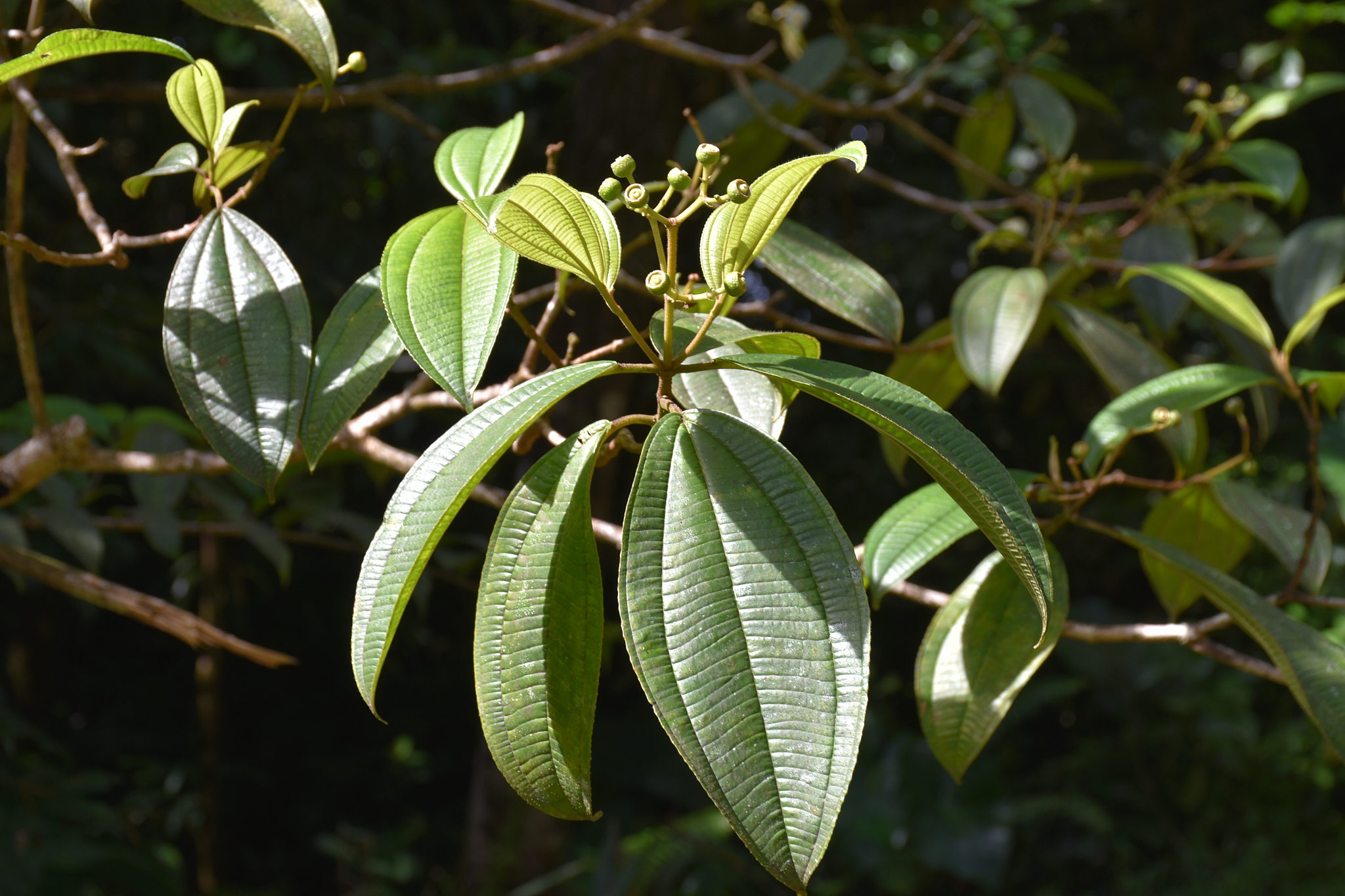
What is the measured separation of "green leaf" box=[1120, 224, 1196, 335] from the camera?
1111 millimetres

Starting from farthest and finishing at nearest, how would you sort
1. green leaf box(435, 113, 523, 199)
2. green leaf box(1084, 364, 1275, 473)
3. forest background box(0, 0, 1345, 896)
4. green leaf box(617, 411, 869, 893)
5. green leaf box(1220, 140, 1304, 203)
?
forest background box(0, 0, 1345, 896)
green leaf box(1220, 140, 1304, 203)
green leaf box(1084, 364, 1275, 473)
green leaf box(435, 113, 523, 199)
green leaf box(617, 411, 869, 893)

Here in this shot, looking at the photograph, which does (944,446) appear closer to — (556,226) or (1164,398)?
(556,226)

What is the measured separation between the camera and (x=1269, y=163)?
4.13 feet

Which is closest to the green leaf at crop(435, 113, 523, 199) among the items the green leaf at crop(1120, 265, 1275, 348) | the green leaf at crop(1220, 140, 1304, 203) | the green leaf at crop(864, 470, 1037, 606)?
the green leaf at crop(864, 470, 1037, 606)

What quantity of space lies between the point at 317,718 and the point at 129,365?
1.75 meters

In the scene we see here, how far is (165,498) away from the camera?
41.9 inches

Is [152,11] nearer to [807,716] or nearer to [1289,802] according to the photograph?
[807,716]

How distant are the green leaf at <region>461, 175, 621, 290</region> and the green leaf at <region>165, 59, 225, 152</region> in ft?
0.90

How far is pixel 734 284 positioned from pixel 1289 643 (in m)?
0.44

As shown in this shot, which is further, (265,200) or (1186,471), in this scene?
(265,200)

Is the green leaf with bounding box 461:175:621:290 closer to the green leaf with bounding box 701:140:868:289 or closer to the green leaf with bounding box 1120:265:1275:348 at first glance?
the green leaf with bounding box 701:140:868:289

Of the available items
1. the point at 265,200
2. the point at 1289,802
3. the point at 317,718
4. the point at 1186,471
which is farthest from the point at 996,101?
the point at 317,718

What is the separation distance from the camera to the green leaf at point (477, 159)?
1.90 feet

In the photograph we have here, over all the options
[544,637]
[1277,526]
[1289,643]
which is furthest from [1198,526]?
[544,637]
